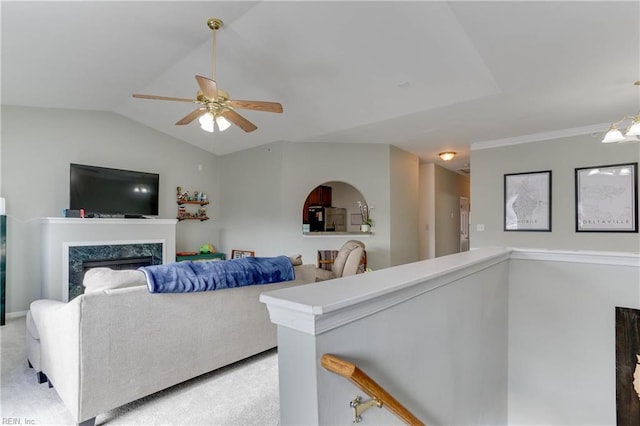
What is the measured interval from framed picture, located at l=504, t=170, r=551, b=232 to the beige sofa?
4270 mm

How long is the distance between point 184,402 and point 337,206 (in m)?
6.09

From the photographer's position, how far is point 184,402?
2207 mm

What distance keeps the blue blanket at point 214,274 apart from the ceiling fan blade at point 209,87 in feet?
4.68

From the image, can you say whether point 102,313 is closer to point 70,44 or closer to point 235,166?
point 70,44

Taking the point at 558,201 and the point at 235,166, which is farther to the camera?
the point at 235,166

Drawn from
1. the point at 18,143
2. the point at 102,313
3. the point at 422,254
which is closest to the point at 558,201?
the point at 422,254

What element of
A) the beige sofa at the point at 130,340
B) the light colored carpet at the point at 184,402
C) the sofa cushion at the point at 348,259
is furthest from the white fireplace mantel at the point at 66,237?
the sofa cushion at the point at 348,259

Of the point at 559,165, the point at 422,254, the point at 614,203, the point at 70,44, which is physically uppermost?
the point at 70,44

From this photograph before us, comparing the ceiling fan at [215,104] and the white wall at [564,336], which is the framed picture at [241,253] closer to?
the ceiling fan at [215,104]

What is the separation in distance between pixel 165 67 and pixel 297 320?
157 inches

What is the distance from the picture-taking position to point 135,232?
5.22 metres

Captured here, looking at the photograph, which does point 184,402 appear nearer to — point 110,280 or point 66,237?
point 110,280

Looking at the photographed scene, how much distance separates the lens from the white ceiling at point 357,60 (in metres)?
2.57

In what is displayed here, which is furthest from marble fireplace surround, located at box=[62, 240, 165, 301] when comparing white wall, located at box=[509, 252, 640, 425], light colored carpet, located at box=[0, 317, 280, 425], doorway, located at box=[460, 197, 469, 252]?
doorway, located at box=[460, 197, 469, 252]
